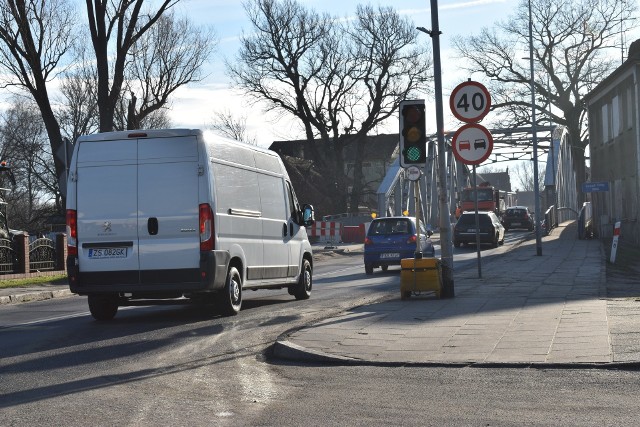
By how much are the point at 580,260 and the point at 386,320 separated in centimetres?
1700

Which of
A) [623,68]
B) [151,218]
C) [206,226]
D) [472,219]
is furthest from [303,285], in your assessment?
[472,219]

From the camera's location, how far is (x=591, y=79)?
208 ft

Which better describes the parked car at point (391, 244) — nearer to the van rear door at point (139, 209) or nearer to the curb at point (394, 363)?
Answer: the van rear door at point (139, 209)

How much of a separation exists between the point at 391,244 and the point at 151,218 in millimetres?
14268

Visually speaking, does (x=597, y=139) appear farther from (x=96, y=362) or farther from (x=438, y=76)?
(x=96, y=362)

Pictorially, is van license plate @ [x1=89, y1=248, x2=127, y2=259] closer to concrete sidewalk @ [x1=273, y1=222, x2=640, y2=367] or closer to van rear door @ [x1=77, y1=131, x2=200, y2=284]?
van rear door @ [x1=77, y1=131, x2=200, y2=284]

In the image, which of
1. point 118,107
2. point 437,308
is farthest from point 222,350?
point 118,107

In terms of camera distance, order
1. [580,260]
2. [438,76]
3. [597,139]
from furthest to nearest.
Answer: [597,139] → [580,260] → [438,76]

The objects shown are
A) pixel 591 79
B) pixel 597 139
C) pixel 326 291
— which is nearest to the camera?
pixel 326 291

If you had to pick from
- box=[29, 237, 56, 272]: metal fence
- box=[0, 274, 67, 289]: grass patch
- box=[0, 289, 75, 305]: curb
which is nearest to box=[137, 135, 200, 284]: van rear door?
box=[0, 289, 75, 305]: curb

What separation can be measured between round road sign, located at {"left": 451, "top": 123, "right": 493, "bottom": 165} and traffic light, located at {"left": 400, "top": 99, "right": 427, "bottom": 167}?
142cm

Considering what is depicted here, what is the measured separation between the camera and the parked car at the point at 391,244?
26734 millimetres

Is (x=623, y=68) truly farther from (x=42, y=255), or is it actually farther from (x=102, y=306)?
(x=102, y=306)

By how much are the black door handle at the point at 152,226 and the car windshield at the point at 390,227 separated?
14.6 metres
